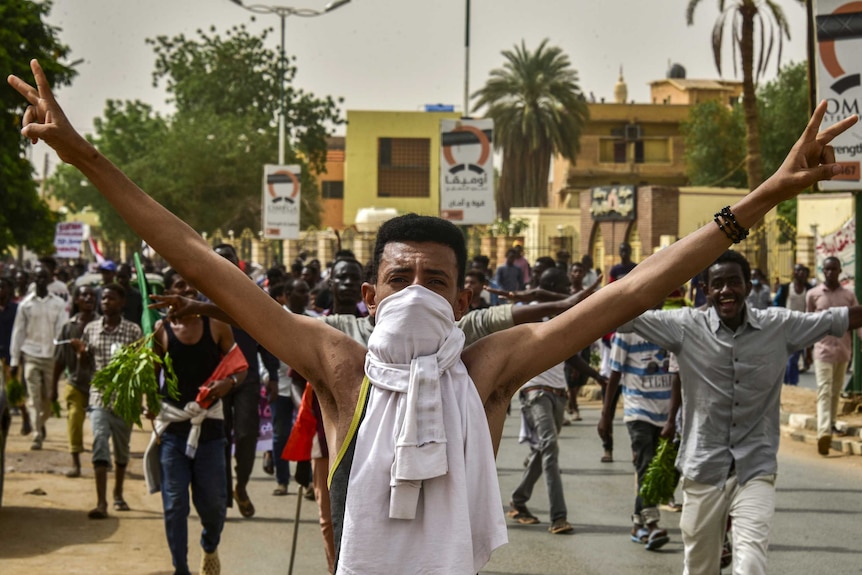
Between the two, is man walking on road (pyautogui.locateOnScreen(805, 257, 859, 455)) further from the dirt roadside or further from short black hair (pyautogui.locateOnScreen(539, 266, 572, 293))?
the dirt roadside

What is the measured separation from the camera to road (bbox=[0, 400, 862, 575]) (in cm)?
911

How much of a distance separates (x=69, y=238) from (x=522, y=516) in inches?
1147

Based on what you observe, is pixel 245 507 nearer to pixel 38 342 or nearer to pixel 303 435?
pixel 303 435

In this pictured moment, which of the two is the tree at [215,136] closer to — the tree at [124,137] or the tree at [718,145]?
the tree at [124,137]

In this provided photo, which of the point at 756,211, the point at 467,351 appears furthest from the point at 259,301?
the point at 756,211

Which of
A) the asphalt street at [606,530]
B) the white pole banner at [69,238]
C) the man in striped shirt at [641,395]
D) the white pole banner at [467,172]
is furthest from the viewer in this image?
the white pole banner at [69,238]

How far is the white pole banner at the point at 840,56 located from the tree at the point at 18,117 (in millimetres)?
18564

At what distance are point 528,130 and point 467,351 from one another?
58.4 m

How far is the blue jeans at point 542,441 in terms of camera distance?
1023 cm

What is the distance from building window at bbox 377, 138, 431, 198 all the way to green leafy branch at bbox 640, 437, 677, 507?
69566mm

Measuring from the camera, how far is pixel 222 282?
361cm

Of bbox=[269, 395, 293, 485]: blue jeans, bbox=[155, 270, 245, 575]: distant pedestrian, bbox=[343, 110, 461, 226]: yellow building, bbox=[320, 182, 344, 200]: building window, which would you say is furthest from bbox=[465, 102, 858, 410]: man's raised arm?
bbox=[320, 182, 344, 200]: building window

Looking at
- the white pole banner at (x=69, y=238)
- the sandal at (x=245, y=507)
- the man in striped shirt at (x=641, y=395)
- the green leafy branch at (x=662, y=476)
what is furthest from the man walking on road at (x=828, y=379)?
the white pole banner at (x=69, y=238)

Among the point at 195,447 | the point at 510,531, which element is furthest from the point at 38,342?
the point at 195,447
